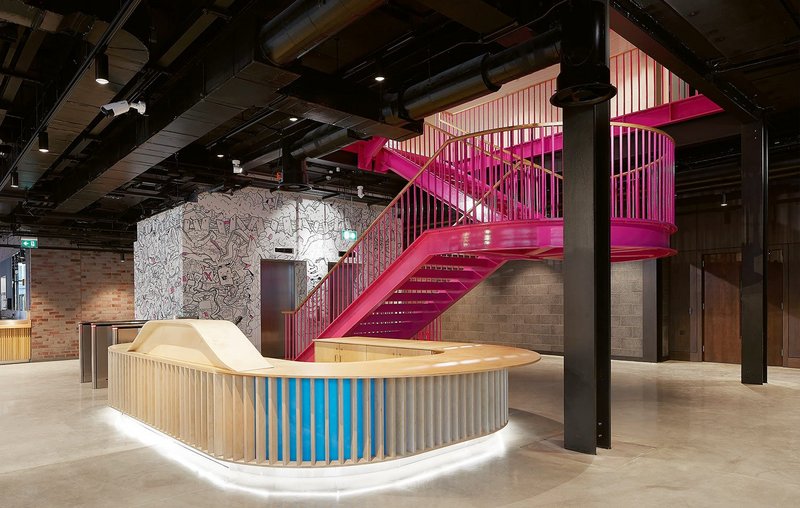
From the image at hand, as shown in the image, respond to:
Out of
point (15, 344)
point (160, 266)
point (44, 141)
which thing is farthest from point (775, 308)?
point (15, 344)

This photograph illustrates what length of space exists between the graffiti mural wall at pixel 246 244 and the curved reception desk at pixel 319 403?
6619 mm

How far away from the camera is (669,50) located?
602cm

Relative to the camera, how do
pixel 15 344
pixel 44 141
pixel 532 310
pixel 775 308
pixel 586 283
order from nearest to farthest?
pixel 586 283
pixel 44 141
pixel 775 308
pixel 532 310
pixel 15 344

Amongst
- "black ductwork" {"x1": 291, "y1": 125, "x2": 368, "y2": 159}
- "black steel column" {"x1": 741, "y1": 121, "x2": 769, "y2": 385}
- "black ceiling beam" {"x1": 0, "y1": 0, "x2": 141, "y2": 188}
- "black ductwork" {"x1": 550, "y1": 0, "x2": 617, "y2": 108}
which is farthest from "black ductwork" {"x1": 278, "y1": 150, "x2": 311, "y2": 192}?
"black steel column" {"x1": 741, "y1": 121, "x2": 769, "y2": 385}

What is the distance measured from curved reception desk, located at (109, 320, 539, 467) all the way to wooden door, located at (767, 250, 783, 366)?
27.1 feet

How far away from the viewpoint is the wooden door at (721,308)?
11664mm

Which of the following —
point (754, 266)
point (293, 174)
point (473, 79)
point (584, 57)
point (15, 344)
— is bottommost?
point (15, 344)

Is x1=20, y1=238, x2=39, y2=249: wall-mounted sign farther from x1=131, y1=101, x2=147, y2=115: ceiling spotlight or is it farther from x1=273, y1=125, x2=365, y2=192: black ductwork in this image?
x1=131, y1=101, x2=147, y2=115: ceiling spotlight

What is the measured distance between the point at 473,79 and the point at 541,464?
3.94 metres

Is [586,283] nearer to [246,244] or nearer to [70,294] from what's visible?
[246,244]

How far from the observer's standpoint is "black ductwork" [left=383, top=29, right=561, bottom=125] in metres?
5.43

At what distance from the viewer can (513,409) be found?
7020 millimetres

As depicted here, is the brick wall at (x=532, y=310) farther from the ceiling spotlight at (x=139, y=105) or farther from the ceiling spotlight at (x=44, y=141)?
the ceiling spotlight at (x=44, y=141)

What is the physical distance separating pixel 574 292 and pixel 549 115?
22.7 ft
